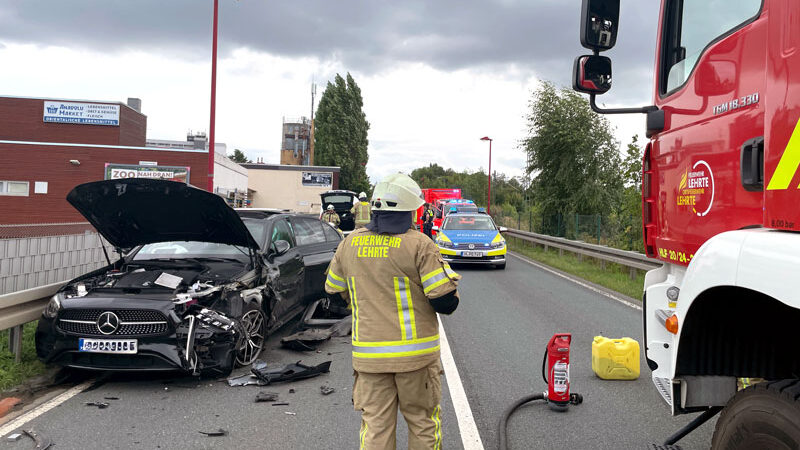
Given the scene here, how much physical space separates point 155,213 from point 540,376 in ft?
13.8

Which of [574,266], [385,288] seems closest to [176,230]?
[385,288]

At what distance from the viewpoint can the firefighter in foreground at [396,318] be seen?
324cm

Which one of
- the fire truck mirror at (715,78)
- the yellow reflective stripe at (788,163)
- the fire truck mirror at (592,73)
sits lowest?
the yellow reflective stripe at (788,163)

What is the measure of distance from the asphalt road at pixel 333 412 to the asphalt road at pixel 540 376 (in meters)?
0.01

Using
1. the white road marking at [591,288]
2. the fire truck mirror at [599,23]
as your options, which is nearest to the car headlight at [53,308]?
the fire truck mirror at [599,23]

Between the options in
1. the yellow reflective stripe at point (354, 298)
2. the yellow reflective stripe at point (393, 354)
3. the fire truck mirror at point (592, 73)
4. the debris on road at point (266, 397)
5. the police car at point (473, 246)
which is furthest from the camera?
the police car at point (473, 246)

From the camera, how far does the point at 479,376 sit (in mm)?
6098

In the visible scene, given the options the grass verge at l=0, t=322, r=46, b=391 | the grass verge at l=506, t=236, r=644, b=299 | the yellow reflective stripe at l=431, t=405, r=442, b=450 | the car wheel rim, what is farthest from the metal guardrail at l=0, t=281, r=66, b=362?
the grass verge at l=506, t=236, r=644, b=299

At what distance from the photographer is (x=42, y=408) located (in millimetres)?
5082

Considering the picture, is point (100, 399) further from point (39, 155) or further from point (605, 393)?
point (39, 155)

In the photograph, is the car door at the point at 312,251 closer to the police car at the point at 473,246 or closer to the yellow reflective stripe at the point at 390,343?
the yellow reflective stripe at the point at 390,343

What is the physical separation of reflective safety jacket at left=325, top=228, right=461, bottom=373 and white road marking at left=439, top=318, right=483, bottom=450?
4.17ft

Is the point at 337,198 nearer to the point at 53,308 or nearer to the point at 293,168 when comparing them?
the point at 53,308

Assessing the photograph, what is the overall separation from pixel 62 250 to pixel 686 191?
1071cm
